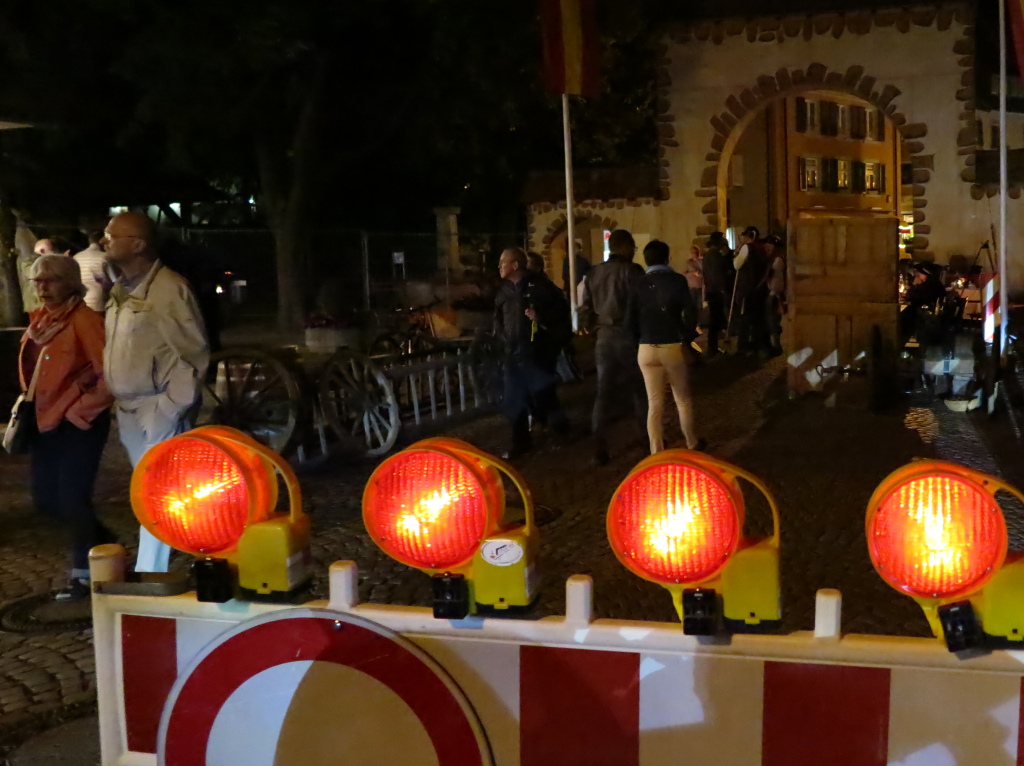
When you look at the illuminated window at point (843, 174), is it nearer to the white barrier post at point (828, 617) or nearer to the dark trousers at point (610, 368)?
the dark trousers at point (610, 368)

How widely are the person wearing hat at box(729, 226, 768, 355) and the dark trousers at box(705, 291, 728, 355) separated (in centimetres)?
21

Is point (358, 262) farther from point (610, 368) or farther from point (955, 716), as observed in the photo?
point (955, 716)

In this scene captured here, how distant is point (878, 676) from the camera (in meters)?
2.18

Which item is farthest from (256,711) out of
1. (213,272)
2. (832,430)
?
(832,430)

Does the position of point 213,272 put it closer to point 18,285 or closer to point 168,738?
point 168,738

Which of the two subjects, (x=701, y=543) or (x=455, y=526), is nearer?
(x=701, y=543)

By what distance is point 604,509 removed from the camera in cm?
756

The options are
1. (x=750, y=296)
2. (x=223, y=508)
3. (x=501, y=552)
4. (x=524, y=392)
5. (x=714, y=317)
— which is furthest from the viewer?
(x=714, y=317)

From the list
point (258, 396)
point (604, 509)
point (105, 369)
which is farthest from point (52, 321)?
point (604, 509)

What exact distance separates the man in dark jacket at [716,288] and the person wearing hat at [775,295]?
1.95 ft

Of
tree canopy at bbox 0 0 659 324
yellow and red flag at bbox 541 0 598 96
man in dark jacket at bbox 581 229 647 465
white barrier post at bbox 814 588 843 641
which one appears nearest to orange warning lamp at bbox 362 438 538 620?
white barrier post at bbox 814 588 843 641

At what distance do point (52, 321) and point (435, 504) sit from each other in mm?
3760

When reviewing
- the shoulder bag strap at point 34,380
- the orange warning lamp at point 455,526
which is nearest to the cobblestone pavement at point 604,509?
the orange warning lamp at point 455,526

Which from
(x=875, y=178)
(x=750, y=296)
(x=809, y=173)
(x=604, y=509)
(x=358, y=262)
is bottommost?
(x=604, y=509)
